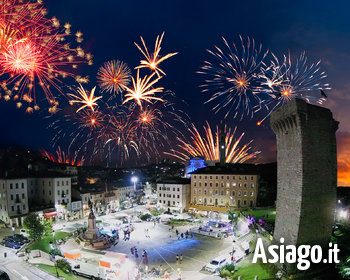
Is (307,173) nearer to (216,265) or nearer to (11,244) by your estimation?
(216,265)

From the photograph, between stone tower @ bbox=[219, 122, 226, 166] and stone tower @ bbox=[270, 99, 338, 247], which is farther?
stone tower @ bbox=[219, 122, 226, 166]

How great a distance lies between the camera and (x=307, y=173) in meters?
21.6

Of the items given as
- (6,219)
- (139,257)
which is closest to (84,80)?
(139,257)

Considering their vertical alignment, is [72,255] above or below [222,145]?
below

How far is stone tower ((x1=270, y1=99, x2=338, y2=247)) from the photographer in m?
21.6

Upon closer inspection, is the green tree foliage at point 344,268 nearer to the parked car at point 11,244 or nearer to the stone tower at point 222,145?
the parked car at point 11,244

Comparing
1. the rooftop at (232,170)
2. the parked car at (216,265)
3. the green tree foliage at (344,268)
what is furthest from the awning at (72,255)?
the rooftop at (232,170)

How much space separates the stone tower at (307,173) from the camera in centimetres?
2156

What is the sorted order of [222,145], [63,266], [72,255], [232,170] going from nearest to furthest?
[63,266] → [72,255] → [232,170] → [222,145]

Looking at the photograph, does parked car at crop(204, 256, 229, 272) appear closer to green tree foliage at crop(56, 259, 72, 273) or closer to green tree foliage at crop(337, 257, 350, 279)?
green tree foliage at crop(337, 257, 350, 279)

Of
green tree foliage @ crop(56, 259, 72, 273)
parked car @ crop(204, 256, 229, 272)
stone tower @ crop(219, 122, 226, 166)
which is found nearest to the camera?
green tree foliage @ crop(56, 259, 72, 273)

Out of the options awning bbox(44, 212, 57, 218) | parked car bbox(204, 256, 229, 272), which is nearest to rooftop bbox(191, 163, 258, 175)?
awning bbox(44, 212, 57, 218)

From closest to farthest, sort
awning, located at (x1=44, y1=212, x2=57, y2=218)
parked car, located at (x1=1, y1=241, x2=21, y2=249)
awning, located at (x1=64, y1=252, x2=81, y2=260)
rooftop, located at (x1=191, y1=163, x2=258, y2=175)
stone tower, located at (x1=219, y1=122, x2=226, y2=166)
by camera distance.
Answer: awning, located at (x1=64, y1=252, x2=81, y2=260)
parked car, located at (x1=1, y1=241, x2=21, y2=249)
awning, located at (x1=44, y1=212, x2=57, y2=218)
rooftop, located at (x1=191, y1=163, x2=258, y2=175)
stone tower, located at (x1=219, y1=122, x2=226, y2=166)

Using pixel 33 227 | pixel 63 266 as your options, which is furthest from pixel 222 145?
pixel 63 266
